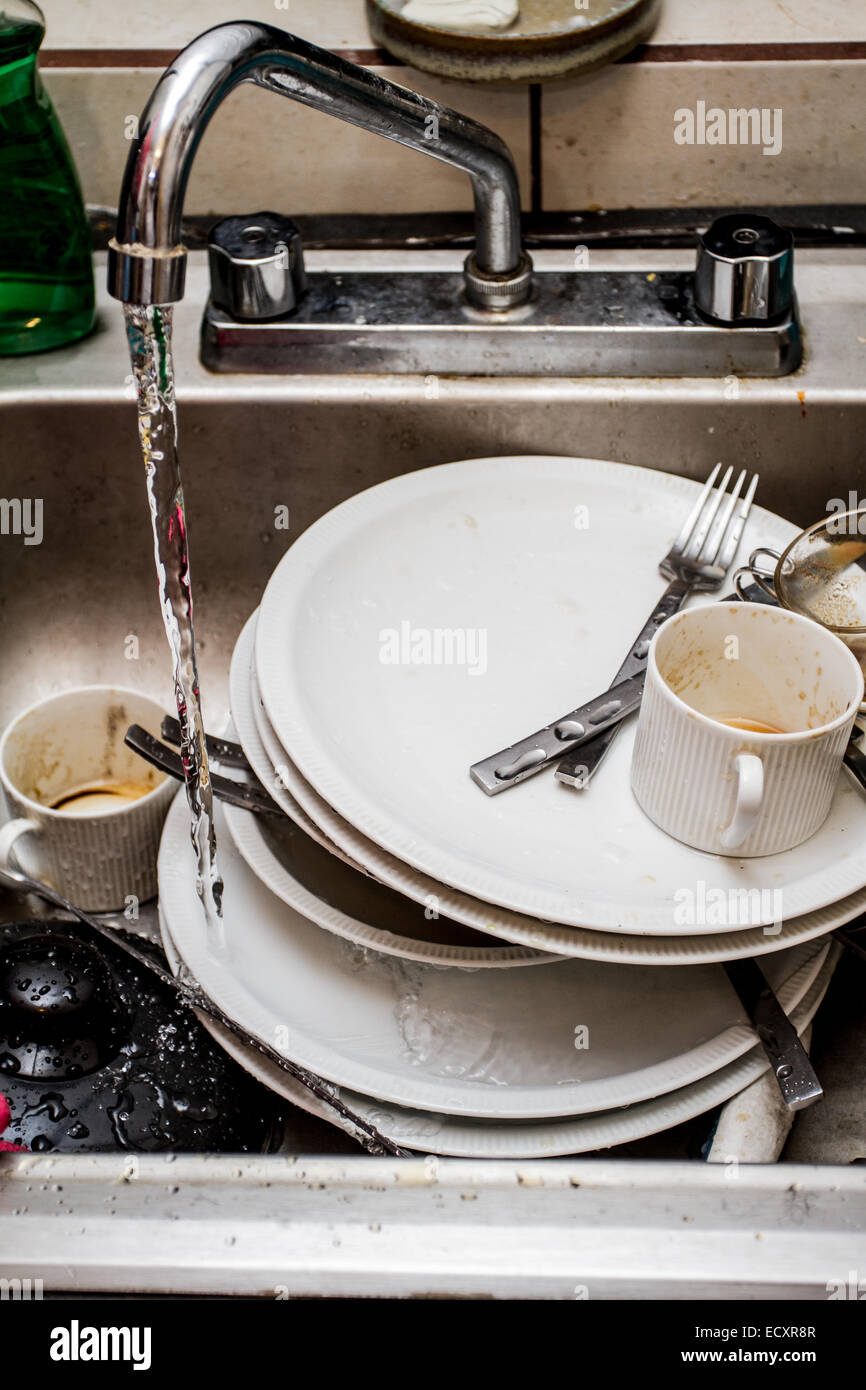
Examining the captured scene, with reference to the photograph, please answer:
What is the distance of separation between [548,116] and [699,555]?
40 centimetres

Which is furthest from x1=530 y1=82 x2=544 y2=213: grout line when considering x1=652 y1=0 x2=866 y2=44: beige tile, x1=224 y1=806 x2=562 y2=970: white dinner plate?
x1=224 y1=806 x2=562 y2=970: white dinner plate

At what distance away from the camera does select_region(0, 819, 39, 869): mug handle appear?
817 millimetres

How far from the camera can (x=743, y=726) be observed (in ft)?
2.33

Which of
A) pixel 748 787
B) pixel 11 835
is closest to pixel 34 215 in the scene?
pixel 11 835

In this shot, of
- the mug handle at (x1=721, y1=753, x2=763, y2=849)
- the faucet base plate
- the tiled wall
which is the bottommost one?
the mug handle at (x1=721, y1=753, x2=763, y2=849)

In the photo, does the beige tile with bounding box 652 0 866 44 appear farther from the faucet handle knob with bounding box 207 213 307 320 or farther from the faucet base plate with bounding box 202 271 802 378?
the faucet handle knob with bounding box 207 213 307 320

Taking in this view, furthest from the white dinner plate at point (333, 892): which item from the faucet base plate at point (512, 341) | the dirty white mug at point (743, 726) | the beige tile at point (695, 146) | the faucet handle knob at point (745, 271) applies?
the beige tile at point (695, 146)

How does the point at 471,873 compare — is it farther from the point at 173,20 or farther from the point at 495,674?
the point at 173,20

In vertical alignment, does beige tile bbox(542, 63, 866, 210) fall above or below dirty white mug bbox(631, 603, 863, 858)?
above

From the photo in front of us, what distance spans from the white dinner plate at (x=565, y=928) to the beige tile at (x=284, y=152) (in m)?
0.59

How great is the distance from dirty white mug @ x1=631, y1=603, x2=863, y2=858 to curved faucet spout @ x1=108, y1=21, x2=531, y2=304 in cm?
30

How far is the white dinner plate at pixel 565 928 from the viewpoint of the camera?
0.61 meters
